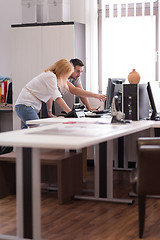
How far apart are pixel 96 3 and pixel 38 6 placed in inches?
36.3

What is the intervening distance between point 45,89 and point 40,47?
1740 millimetres

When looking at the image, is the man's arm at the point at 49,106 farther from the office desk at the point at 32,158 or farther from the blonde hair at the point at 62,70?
the office desk at the point at 32,158

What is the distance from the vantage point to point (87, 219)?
3.82 meters

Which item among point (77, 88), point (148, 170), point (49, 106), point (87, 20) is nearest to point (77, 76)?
point (77, 88)

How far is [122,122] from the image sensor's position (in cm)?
416

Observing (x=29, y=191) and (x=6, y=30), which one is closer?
(x=29, y=191)

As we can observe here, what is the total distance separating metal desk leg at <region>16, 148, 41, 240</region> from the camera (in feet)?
9.58

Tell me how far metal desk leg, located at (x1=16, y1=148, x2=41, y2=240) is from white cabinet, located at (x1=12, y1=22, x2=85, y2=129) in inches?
141

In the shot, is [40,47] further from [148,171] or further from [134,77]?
[148,171]

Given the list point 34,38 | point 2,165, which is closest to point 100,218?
point 2,165

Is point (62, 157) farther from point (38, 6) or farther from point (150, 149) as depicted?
point (38, 6)

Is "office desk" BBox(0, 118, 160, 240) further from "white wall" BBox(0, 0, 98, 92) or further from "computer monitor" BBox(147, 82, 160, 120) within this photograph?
"white wall" BBox(0, 0, 98, 92)

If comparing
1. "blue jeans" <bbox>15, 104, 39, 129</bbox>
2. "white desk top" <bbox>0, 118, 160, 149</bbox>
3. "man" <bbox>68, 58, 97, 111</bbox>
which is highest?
"man" <bbox>68, 58, 97, 111</bbox>

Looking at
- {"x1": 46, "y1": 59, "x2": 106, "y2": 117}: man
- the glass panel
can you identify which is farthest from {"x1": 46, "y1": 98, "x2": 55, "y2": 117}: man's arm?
the glass panel
